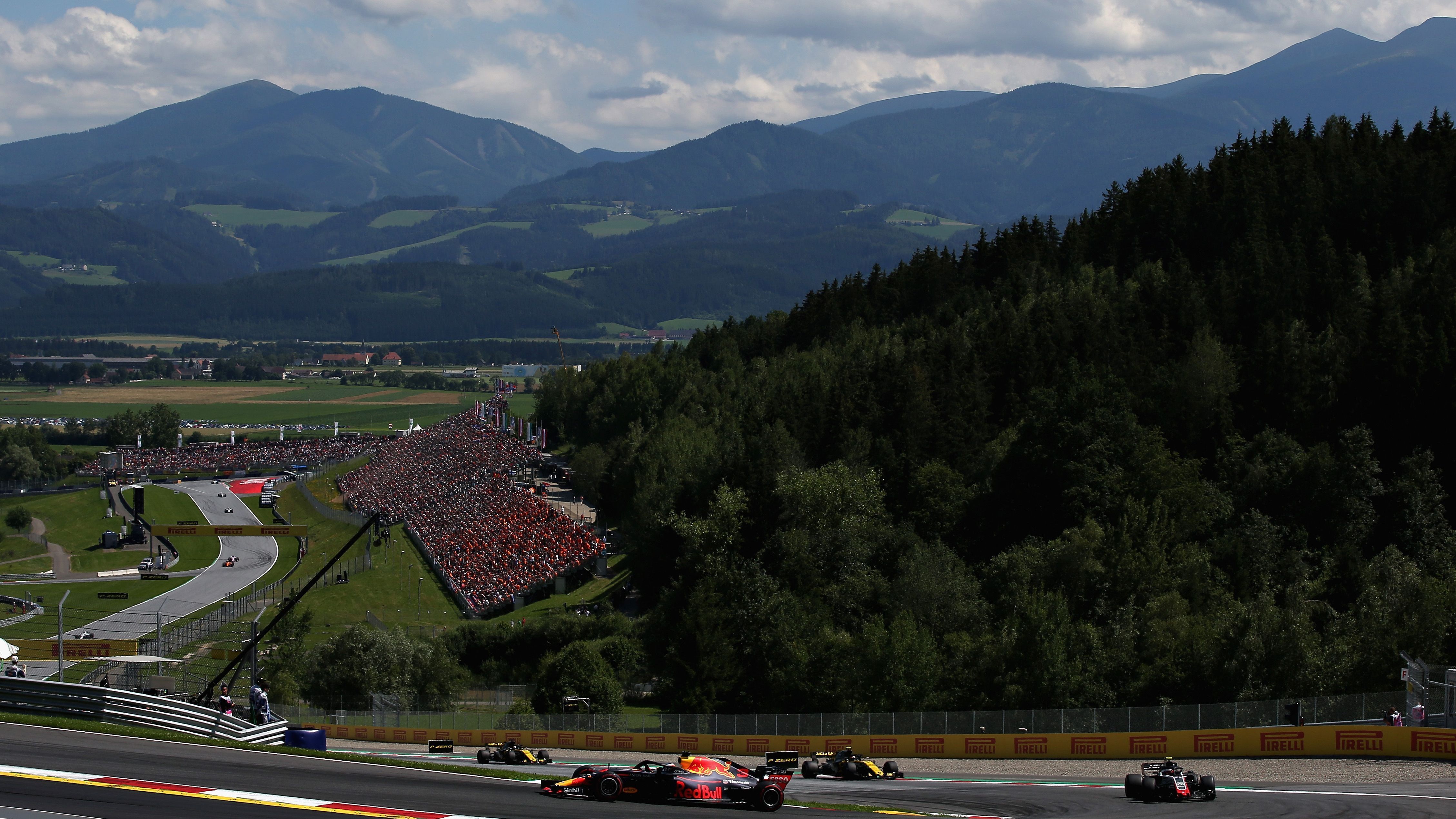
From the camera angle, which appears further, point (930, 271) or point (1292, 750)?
point (930, 271)

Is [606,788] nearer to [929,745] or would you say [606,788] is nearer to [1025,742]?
[929,745]

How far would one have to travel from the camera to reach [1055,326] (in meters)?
87.0

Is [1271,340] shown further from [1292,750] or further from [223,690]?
[223,690]

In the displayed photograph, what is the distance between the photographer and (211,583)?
86750 millimetres

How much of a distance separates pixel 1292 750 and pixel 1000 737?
852 cm

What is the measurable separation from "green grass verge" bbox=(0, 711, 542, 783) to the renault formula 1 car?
30.2 feet

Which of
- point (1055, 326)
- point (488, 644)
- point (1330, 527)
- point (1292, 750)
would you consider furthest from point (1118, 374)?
point (1292, 750)

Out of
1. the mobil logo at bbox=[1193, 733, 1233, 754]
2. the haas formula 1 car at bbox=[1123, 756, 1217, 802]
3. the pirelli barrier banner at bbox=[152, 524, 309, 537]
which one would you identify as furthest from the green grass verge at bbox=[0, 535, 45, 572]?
the haas formula 1 car at bbox=[1123, 756, 1217, 802]

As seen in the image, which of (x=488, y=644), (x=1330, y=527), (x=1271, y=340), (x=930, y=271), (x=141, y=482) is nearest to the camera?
(x=1330, y=527)

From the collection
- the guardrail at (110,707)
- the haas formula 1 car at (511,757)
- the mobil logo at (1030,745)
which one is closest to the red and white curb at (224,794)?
the guardrail at (110,707)

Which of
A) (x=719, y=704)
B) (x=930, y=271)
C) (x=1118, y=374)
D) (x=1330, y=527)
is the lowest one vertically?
(x=719, y=704)

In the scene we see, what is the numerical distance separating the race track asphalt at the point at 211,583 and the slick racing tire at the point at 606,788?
45.1 meters

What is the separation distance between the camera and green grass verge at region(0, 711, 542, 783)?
1232 inches

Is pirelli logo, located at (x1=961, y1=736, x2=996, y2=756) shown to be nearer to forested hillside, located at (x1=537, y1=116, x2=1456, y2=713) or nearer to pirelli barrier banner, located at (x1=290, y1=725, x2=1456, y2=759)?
pirelli barrier banner, located at (x1=290, y1=725, x2=1456, y2=759)
